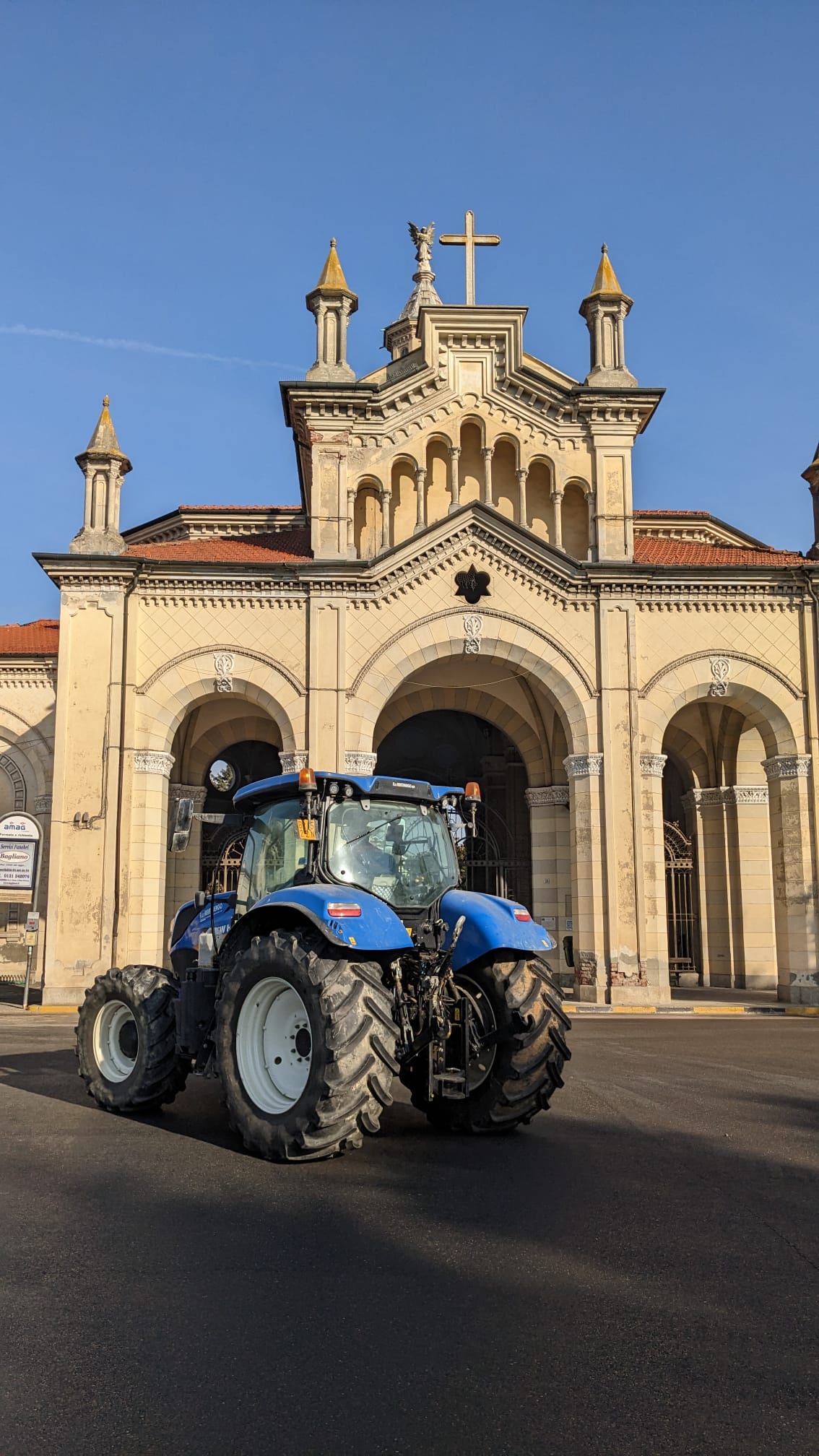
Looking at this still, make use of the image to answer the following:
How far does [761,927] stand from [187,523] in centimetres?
1659

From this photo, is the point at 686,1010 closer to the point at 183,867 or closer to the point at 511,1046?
the point at 183,867

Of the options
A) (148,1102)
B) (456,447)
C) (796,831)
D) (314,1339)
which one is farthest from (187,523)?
(314,1339)

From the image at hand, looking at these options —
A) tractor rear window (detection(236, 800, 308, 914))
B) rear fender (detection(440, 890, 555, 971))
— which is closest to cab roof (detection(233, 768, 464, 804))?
tractor rear window (detection(236, 800, 308, 914))

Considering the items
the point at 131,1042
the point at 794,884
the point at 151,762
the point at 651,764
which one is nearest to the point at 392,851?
the point at 131,1042

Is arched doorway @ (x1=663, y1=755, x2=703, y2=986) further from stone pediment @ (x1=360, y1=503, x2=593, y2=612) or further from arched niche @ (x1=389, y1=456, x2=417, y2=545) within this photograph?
arched niche @ (x1=389, y1=456, x2=417, y2=545)

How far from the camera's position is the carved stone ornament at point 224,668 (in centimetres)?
2084

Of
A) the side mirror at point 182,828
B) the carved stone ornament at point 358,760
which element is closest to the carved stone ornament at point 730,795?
the carved stone ornament at point 358,760

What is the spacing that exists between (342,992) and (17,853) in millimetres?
15172

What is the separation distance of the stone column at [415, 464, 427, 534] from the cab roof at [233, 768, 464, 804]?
14308mm

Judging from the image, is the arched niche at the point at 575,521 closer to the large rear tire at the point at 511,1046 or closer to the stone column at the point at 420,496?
the stone column at the point at 420,496

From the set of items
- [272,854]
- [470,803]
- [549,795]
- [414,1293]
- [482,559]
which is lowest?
[414,1293]

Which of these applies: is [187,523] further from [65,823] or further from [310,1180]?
[310,1180]

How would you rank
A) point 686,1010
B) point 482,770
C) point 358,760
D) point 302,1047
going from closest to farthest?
point 302,1047 < point 686,1010 < point 358,760 < point 482,770

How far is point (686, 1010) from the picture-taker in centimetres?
1941
